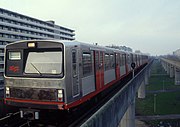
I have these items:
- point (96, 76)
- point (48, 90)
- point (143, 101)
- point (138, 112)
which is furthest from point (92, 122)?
point (143, 101)

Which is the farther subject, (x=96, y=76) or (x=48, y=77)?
(x=96, y=76)

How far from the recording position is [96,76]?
13.0 metres

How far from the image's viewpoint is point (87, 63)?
11.5 metres

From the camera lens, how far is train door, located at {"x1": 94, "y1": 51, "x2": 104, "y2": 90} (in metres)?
13.1

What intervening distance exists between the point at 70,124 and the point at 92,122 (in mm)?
1535

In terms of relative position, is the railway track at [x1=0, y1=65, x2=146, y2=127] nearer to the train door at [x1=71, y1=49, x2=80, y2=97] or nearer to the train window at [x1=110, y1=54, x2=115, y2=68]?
the train door at [x1=71, y1=49, x2=80, y2=97]

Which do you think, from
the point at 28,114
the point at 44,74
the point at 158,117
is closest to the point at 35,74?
the point at 44,74

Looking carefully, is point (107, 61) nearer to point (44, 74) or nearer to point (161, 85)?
point (44, 74)

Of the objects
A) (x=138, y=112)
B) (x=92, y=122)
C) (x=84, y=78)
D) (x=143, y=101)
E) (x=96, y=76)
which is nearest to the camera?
(x=92, y=122)

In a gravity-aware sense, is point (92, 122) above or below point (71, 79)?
below

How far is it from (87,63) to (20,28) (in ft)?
211

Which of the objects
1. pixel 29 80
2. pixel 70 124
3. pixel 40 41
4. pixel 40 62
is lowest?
pixel 70 124

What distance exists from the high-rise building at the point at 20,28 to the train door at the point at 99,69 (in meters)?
44.7

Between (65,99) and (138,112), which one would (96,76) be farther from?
(138,112)
